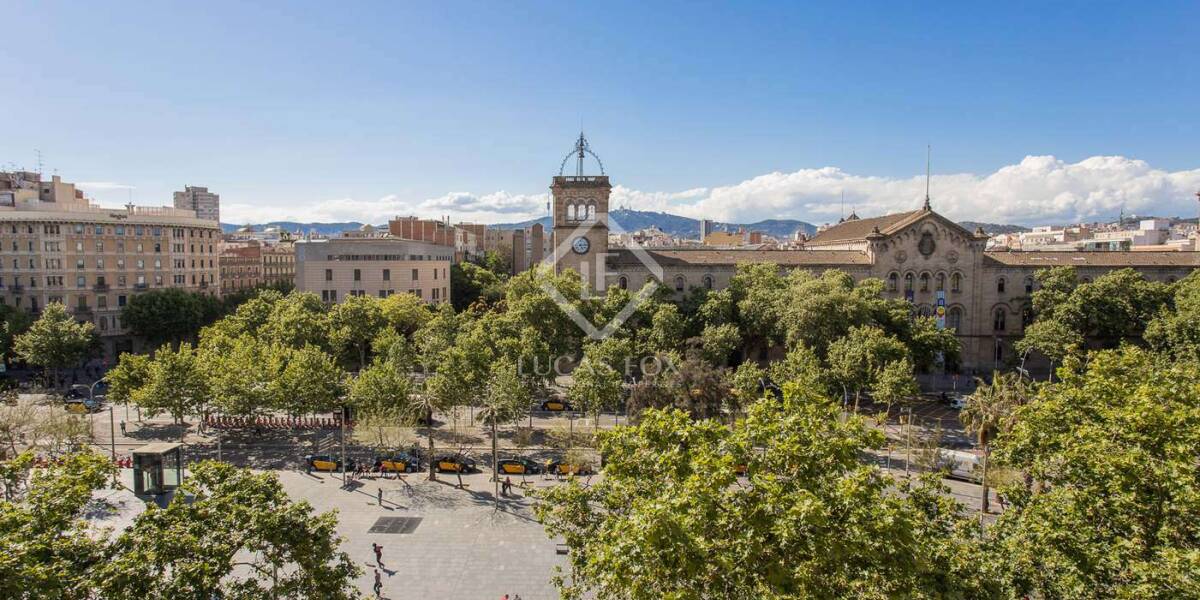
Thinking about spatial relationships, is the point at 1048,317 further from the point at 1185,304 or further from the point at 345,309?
the point at 345,309

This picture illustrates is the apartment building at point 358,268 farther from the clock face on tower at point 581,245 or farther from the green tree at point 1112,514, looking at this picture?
the green tree at point 1112,514

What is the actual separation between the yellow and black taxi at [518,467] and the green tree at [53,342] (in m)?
46.3

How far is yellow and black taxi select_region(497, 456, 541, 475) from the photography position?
39.0 meters

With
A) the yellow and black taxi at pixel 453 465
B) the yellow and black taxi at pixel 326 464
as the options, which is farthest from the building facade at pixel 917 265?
the yellow and black taxi at pixel 326 464

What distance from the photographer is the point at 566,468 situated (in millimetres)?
38281

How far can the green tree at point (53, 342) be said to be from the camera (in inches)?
2314

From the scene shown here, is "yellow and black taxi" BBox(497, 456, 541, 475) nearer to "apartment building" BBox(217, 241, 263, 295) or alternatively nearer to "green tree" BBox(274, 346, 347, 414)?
"green tree" BBox(274, 346, 347, 414)

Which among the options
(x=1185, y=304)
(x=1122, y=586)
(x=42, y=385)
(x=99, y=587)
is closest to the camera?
(x=99, y=587)

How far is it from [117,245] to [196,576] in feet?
249

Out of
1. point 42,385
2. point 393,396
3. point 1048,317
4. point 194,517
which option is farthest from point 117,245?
point 1048,317

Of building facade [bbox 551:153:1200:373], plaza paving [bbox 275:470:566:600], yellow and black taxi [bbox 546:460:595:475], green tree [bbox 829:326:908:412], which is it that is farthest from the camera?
building facade [bbox 551:153:1200:373]

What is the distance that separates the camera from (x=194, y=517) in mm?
16797

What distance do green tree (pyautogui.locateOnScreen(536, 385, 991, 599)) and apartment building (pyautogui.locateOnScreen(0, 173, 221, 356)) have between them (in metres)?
78.4

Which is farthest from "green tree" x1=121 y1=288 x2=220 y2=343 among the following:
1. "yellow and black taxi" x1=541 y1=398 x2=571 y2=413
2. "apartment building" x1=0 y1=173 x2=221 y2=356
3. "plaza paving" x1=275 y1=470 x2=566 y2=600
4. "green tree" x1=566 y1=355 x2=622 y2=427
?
"green tree" x1=566 y1=355 x2=622 y2=427
